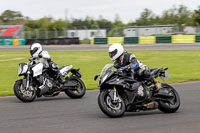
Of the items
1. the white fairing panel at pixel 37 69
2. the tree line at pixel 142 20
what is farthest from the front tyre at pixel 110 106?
the tree line at pixel 142 20

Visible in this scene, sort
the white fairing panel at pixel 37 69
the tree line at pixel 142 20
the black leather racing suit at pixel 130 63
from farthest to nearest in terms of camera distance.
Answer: the tree line at pixel 142 20, the white fairing panel at pixel 37 69, the black leather racing suit at pixel 130 63

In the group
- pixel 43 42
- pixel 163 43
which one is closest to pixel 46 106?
pixel 163 43

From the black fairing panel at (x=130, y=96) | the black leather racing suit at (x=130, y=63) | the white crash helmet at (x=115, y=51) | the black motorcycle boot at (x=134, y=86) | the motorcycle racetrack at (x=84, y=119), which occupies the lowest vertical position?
the motorcycle racetrack at (x=84, y=119)

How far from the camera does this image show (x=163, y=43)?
37844 millimetres

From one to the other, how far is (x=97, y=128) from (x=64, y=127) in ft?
1.78

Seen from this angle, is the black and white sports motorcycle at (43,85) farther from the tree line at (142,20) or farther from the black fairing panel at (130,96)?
the tree line at (142,20)

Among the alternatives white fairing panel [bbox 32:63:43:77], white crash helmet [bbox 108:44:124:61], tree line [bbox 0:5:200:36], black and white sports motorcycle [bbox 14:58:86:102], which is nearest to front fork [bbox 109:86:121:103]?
white crash helmet [bbox 108:44:124:61]

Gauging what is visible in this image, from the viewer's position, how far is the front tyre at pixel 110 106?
259 inches

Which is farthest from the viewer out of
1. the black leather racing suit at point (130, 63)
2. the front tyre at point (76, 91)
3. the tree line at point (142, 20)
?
the tree line at point (142, 20)

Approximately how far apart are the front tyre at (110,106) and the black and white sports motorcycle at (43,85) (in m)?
2.96

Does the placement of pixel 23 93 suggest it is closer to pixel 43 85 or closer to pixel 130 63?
pixel 43 85

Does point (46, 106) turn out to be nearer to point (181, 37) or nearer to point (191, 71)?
point (191, 71)

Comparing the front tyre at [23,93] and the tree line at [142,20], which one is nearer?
the front tyre at [23,93]

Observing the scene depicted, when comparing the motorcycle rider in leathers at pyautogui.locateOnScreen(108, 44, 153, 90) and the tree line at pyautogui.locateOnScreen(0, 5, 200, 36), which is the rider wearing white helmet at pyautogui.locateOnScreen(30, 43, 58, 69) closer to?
the motorcycle rider in leathers at pyautogui.locateOnScreen(108, 44, 153, 90)
